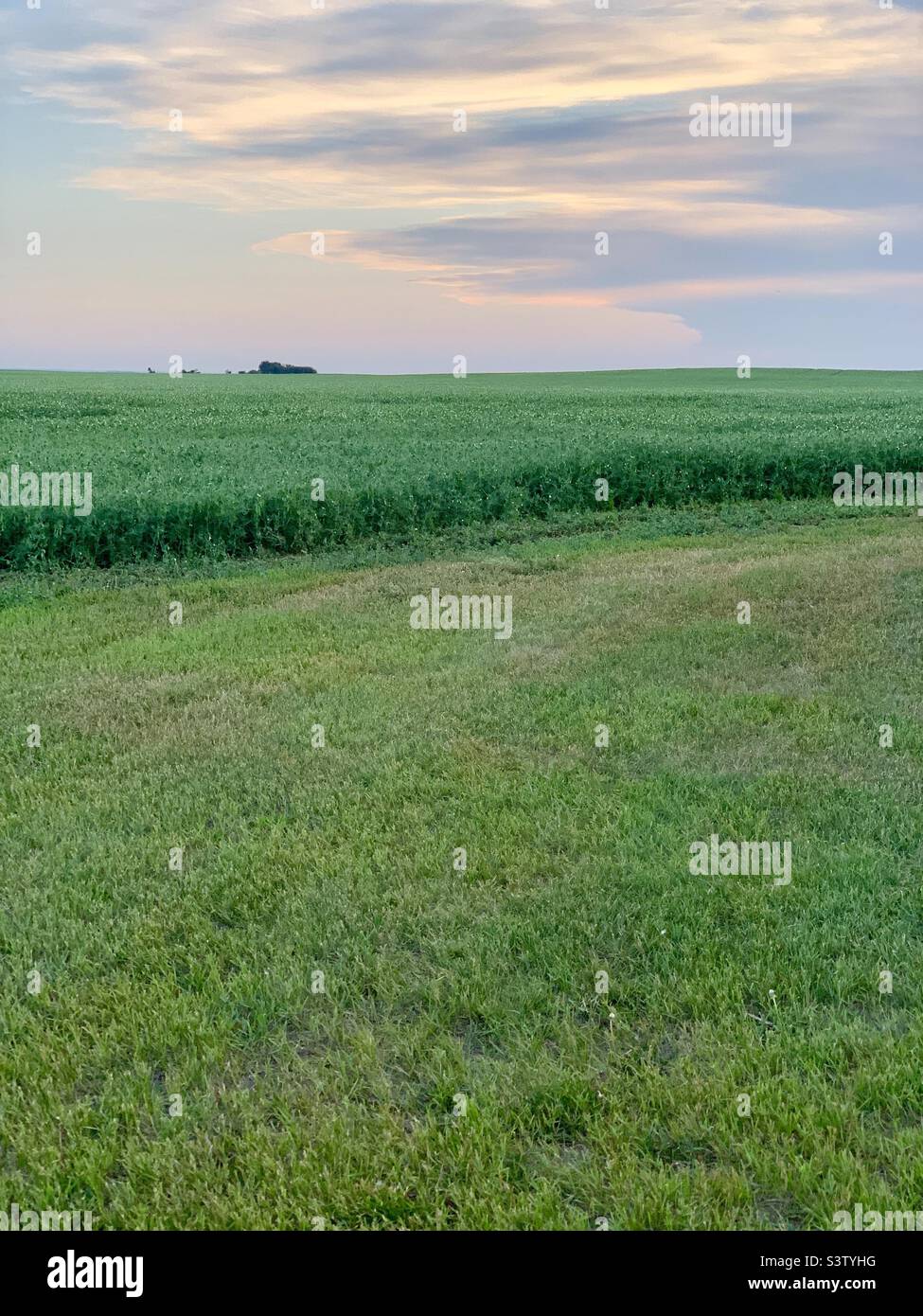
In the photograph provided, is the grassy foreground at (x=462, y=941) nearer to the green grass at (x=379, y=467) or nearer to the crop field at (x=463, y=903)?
the crop field at (x=463, y=903)

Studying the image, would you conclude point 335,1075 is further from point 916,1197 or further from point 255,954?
point 916,1197

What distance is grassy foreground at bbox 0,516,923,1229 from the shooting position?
157 inches

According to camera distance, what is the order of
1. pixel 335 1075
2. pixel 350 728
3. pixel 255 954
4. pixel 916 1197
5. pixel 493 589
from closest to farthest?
pixel 916 1197
pixel 335 1075
pixel 255 954
pixel 350 728
pixel 493 589

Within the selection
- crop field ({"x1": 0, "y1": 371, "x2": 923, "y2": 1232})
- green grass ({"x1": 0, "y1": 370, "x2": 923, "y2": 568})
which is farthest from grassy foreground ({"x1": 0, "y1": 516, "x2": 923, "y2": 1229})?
green grass ({"x1": 0, "y1": 370, "x2": 923, "y2": 568})

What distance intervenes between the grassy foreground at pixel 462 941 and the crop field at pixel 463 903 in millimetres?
20

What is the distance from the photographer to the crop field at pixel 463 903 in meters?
4.03

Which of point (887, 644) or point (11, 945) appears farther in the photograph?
point (887, 644)

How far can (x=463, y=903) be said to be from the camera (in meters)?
5.86

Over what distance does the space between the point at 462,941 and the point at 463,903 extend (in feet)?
1.30

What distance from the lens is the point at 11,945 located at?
5.59 metres
